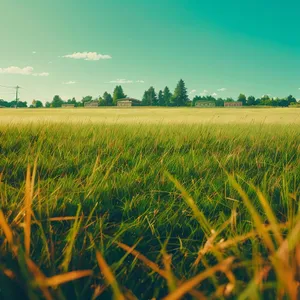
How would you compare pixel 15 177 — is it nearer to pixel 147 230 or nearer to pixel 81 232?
pixel 81 232

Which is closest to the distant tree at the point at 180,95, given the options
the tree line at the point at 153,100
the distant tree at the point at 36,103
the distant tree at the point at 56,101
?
the tree line at the point at 153,100

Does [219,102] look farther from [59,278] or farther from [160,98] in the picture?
[59,278]

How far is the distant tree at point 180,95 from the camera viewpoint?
225 feet

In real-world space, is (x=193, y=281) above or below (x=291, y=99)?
below

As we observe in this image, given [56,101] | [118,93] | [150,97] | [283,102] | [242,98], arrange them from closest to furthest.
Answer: [283,102], [118,93], [56,101], [242,98], [150,97]

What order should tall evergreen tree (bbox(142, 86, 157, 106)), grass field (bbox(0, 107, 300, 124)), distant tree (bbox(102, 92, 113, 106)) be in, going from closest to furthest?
grass field (bbox(0, 107, 300, 124)) → distant tree (bbox(102, 92, 113, 106)) → tall evergreen tree (bbox(142, 86, 157, 106))

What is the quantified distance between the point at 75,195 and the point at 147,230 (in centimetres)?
44

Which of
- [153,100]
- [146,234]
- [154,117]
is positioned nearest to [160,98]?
[153,100]


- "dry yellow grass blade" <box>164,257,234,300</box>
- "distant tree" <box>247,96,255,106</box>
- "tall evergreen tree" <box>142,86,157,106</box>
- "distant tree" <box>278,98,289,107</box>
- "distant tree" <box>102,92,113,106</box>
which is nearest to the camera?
"dry yellow grass blade" <box>164,257,234,300</box>

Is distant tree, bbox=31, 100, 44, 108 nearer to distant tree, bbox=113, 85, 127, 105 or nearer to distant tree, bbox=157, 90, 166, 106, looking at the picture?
distant tree, bbox=113, 85, 127, 105

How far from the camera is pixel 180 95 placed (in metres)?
69.3

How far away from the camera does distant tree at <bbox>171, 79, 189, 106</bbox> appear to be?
6850cm

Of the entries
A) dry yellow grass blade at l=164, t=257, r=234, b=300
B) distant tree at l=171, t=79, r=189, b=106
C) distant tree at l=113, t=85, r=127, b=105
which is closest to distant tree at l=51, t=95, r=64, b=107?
distant tree at l=113, t=85, r=127, b=105

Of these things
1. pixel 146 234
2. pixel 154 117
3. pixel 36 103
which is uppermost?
pixel 36 103
